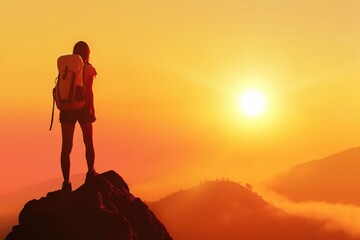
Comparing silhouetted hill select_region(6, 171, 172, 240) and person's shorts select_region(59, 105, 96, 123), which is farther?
person's shorts select_region(59, 105, 96, 123)

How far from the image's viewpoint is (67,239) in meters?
19.5

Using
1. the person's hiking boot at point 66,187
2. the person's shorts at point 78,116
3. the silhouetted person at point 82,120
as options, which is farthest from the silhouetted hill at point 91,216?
the person's shorts at point 78,116

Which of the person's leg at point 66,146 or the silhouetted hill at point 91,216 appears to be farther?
the person's leg at point 66,146

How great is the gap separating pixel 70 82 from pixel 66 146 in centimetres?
211

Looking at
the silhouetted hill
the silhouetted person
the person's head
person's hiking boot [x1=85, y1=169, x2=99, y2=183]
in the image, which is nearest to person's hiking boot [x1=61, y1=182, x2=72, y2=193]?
the silhouetted person

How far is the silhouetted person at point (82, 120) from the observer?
2084 centimetres

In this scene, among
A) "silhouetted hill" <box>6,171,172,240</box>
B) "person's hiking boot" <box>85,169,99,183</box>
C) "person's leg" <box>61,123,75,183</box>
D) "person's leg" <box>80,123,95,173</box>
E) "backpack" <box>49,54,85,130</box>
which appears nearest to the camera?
"silhouetted hill" <box>6,171,172,240</box>

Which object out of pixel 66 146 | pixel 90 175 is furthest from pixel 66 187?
pixel 66 146

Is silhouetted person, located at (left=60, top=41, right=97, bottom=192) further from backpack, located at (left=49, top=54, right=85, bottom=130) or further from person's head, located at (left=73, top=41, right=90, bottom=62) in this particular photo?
backpack, located at (left=49, top=54, right=85, bottom=130)

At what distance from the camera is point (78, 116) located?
68.6 ft

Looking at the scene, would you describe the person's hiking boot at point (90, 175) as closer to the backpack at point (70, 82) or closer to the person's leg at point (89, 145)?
the person's leg at point (89, 145)

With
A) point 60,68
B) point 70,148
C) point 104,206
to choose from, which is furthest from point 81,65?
point 104,206

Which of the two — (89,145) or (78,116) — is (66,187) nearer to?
(89,145)

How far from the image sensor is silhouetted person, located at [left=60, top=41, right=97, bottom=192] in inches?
821
